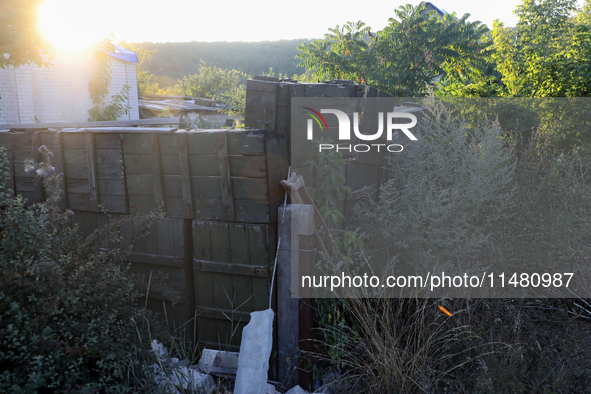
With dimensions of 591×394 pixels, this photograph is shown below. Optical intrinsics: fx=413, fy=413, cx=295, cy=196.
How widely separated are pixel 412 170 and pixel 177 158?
271 cm

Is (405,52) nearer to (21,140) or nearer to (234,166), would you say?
(234,166)

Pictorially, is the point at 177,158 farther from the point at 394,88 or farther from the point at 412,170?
the point at 394,88

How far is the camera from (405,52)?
10.4 meters

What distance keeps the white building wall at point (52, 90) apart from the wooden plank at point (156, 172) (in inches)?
342

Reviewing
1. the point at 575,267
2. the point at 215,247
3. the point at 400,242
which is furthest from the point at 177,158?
the point at 575,267

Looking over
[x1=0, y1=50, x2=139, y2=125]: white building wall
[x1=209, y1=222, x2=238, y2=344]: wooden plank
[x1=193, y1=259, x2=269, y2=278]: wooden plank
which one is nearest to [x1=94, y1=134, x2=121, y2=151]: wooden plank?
[x1=209, y1=222, x2=238, y2=344]: wooden plank

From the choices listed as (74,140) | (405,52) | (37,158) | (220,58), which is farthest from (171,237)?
(220,58)

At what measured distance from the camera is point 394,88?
10203mm

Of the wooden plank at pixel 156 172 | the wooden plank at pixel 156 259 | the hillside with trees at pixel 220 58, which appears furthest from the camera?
the hillside with trees at pixel 220 58

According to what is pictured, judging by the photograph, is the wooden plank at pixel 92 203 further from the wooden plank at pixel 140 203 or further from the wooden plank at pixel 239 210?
the wooden plank at pixel 239 210

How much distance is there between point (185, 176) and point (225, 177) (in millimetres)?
379

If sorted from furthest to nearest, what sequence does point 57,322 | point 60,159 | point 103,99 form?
point 103,99 → point 60,159 → point 57,322

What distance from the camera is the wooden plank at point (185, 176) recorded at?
3.41 metres

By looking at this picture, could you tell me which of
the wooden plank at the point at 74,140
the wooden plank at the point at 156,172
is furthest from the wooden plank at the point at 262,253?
the wooden plank at the point at 74,140
